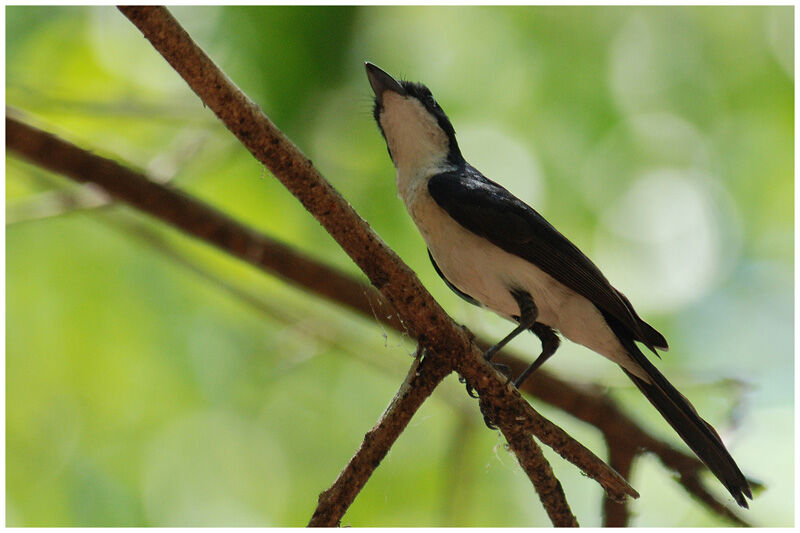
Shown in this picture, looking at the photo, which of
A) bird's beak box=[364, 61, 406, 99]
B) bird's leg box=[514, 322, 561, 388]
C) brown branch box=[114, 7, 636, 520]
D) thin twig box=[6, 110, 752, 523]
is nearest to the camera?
brown branch box=[114, 7, 636, 520]

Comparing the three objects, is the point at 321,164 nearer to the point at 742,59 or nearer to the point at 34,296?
the point at 34,296

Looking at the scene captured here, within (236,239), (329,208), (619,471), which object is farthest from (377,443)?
A: (619,471)

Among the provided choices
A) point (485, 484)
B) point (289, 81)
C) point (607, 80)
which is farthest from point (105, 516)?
point (607, 80)

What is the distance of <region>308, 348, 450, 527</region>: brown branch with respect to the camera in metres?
2.78

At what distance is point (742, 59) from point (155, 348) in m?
4.99

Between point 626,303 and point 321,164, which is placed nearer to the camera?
point 626,303

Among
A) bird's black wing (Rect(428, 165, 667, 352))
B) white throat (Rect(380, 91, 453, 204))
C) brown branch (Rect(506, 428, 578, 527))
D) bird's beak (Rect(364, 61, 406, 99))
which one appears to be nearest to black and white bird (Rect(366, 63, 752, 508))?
bird's black wing (Rect(428, 165, 667, 352))

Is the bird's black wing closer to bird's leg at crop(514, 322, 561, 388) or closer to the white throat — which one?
bird's leg at crop(514, 322, 561, 388)

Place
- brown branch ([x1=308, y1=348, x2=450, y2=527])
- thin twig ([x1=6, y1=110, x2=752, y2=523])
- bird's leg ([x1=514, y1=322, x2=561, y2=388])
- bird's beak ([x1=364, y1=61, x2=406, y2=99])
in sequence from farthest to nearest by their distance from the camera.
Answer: bird's beak ([x1=364, y1=61, x2=406, y2=99]) → bird's leg ([x1=514, y1=322, x2=561, y2=388]) → thin twig ([x1=6, y1=110, x2=752, y2=523]) → brown branch ([x1=308, y1=348, x2=450, y2=527])

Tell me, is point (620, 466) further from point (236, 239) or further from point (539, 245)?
point (236, 239)

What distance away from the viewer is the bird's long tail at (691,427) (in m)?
3.72

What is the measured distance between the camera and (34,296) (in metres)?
5.69

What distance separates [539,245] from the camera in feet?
13.2

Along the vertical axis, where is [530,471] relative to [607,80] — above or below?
below
